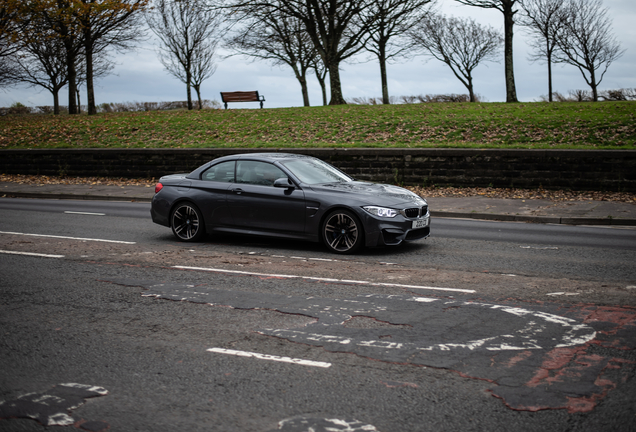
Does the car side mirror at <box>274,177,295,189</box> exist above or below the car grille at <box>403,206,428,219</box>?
above

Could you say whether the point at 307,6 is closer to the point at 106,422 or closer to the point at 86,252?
the point at 86,252

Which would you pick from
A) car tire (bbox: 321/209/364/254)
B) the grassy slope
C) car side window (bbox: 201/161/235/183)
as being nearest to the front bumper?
car tire (bbox: 321/209/364/254)

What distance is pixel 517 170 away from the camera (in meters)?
16.3

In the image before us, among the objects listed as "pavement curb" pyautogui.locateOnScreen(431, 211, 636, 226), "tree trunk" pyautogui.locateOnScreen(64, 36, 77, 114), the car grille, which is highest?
"tree trunk" pyautogui.locateOnScreen(64, 36, 77, 114)

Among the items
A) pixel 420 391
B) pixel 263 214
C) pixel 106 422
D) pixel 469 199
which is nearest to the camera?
pixel 106 422

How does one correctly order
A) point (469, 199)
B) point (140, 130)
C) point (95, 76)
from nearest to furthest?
point (469, 199) < point (140, 130) < point (95, 76)

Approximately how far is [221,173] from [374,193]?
2791 millimetres

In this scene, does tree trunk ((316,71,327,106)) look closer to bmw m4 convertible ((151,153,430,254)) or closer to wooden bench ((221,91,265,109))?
wooden bench ((221,91,265,109))

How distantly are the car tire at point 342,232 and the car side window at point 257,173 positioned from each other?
1.21 m

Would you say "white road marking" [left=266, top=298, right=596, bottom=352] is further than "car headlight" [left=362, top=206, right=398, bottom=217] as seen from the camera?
No

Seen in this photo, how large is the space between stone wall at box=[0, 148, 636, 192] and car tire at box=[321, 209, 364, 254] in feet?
30.6

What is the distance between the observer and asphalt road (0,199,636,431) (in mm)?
3422

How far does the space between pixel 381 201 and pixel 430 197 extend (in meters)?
8.29

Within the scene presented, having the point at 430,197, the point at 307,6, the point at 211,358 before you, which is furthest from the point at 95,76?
the point at 211,358
